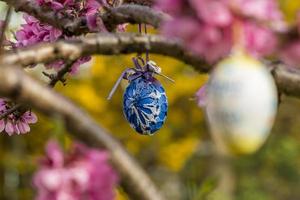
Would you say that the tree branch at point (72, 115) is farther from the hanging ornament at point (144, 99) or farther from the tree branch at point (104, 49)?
the hanging ornament at point (144, 99)

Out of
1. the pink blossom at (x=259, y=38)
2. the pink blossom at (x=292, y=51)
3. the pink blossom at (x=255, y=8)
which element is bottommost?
the pink blossom at (x=292, y=51)

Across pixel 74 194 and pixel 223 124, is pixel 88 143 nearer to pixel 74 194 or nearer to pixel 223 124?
pixel 74 194

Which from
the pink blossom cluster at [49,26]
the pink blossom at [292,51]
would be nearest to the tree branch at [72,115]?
the pink blossom at [292,51]

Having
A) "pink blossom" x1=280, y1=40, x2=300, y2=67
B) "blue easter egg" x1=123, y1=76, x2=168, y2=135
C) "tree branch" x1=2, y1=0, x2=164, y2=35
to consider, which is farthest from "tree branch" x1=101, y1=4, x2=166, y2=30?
"blue easter egg" x1=123, y1=76, x2=168, y2=135

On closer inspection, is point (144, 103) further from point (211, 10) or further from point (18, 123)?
point (211, 10)

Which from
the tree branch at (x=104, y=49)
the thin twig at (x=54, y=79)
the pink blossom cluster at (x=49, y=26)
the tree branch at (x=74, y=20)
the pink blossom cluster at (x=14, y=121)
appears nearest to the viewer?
the tree branch at (x=104, y=49)

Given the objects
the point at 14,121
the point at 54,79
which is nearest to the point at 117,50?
the point at 54,79
